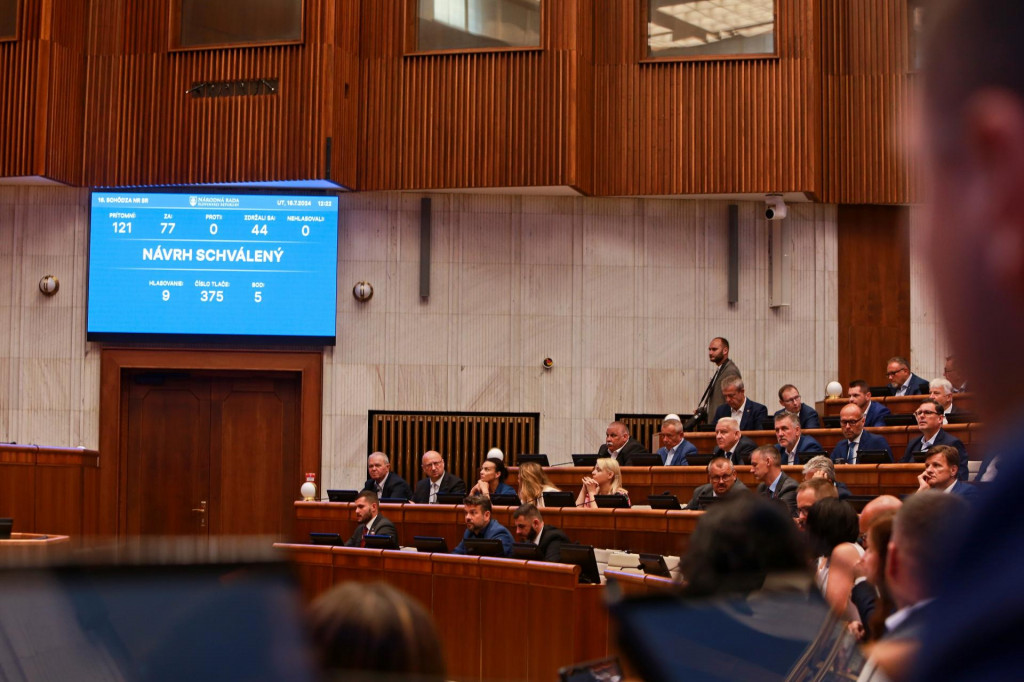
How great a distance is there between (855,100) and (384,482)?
622 cm

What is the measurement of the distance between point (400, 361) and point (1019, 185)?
12.1 meters

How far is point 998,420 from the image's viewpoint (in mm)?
365

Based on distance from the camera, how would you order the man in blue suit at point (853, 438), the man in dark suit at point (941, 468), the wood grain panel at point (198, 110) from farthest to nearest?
the wood grain panel at point (198, 110) < the man in blue suit at point (853, 438) < the man in dark suit at point (941, 468)

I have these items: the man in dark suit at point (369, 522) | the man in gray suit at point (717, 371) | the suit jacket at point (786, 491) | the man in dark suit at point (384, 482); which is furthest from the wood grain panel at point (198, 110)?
the suit jacket at point (786, 491)

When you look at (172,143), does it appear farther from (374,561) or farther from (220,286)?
(374,561)

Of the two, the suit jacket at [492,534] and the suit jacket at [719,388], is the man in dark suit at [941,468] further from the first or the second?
the suit jacket at [719,388]

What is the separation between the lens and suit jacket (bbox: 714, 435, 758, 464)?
927cm

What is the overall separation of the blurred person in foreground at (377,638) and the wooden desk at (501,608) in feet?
20.7

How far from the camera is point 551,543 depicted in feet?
26.2

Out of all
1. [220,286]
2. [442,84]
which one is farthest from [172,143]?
[442,84]

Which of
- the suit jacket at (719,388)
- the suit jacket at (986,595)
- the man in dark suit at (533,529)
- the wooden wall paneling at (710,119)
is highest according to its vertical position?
the wooden wall paneling at (710,119)

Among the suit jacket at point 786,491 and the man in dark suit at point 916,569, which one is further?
the suit jacket at point 786,491

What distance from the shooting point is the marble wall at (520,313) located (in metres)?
12.2

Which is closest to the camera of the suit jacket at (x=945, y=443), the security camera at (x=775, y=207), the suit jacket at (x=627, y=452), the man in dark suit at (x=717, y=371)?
the suit jacket at (x=945, y=443)
